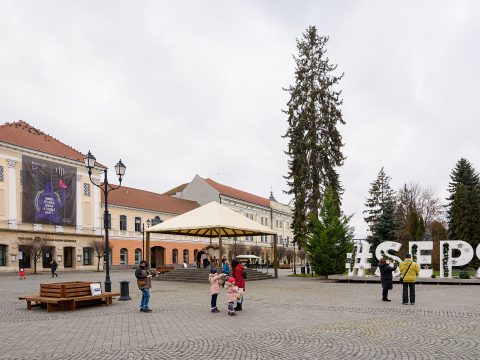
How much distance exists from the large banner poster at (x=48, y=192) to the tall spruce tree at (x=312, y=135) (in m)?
23.3

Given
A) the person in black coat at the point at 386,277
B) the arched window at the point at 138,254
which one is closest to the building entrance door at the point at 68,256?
the arched window at the point at 138,254

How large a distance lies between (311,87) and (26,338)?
31.4 m

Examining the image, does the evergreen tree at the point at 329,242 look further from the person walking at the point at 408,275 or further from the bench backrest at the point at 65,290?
the bench backrest at the point at 65,290

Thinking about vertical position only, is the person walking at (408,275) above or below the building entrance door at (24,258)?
above

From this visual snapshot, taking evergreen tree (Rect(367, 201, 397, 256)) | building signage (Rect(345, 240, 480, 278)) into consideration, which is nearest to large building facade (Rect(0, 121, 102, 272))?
building signage (Rect(345, 240, 480, 278))

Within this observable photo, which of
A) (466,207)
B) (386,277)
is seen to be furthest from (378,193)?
(386,277)

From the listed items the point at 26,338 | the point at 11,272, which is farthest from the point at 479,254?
the point at 11,272

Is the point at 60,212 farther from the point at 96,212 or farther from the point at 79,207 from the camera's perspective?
the point at 96,212

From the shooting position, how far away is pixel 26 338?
9469mm

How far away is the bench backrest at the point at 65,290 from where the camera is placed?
14.2 metres

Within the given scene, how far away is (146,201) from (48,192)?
18.4 metres

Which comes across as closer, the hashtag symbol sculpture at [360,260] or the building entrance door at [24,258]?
the hashtag symbol sculpture at [360,260]

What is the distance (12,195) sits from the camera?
4362cm

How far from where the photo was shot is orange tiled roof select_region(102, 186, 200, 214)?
58397 millimetres
